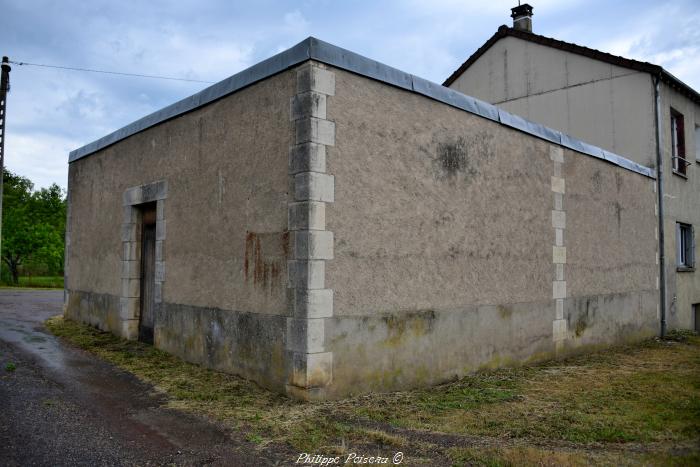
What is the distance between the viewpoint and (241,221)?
6586mm

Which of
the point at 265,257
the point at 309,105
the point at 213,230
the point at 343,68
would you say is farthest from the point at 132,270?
the point at 343,68

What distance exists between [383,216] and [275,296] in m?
1.54

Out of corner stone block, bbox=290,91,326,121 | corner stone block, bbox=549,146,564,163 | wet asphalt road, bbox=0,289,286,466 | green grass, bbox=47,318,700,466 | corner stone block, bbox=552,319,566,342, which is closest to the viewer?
wet asphalt road, bbox=0,289,286,466

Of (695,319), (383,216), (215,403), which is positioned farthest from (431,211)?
(695,319)

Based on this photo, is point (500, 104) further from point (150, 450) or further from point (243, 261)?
point (150, 450)

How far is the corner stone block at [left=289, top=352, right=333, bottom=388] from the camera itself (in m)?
5.43

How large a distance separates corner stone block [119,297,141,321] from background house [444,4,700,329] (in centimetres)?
1060

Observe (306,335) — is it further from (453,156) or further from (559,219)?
(559,219)

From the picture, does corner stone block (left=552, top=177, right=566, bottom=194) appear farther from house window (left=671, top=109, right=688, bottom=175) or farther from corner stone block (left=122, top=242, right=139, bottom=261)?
corner stone block (left=122, top=242, right=139, bottom=261)

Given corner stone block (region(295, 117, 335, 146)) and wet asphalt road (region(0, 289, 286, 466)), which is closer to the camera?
wet asphalt road (region(0, 289, 286, 466))

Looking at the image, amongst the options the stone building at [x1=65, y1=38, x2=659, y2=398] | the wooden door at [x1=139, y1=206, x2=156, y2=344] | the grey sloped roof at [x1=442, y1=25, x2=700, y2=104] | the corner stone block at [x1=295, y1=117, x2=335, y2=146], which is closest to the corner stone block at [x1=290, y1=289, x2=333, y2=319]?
the stone building at [x1=65, y1=38, x2=659, y2=398]

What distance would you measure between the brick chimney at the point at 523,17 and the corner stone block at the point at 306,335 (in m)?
12.8

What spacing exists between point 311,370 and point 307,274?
97 cm

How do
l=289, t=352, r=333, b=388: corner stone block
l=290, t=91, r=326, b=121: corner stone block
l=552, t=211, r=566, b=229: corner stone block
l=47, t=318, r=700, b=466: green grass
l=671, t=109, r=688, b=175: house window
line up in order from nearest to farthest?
l=47, t=318, r=700, b=466: green grass → l=289, t=352, r=333, b=388: corner stone block → l=290, t=91, r=326, b=121: corner stone block → l=552, t=211, r=566, b=229: corner stone block → l=671, t=109, r=688, b=175: house window
